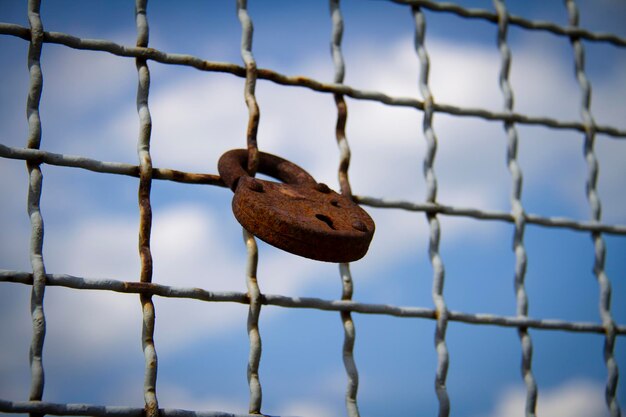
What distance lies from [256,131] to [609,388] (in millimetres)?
1171

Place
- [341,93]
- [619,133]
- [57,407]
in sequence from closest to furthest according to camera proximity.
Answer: [57,407] → [341,93] → [619,133]

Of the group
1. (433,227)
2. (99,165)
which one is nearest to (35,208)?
(99,165)

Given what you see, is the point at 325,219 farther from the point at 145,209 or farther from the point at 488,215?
the point at 488,215

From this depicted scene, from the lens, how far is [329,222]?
5.54ft

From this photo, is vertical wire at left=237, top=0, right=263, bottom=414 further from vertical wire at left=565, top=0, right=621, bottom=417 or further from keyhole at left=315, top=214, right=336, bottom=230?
vertical wire at left=565, top=0, right=621, bottom=417

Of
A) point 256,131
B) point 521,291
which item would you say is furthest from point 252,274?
point 521,291

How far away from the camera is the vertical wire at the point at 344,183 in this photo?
5.98ft

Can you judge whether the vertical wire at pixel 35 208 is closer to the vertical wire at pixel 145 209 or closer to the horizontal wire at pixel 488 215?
the vertical wire at pixel 145 209

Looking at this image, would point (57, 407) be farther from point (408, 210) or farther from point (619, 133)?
point (619, 133)

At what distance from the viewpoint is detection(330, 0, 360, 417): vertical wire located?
182 centimetres

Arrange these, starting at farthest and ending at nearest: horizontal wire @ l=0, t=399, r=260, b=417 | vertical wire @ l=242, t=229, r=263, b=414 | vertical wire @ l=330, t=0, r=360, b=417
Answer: vertical wire @ l=330, t=0, r=360, b=417 < vertical wire @ l=242, t=229, r=263, b=414 < horizontal wire @ l=0, t=399, r=260, b=417

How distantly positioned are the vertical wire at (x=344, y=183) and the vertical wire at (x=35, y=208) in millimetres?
662

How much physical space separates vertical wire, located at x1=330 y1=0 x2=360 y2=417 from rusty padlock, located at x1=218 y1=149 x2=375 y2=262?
145 mm

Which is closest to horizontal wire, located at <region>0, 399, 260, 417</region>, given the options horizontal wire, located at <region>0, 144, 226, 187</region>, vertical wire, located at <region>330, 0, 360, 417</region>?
vertical wire, located at <region>330, 0, 360, 417</region>
